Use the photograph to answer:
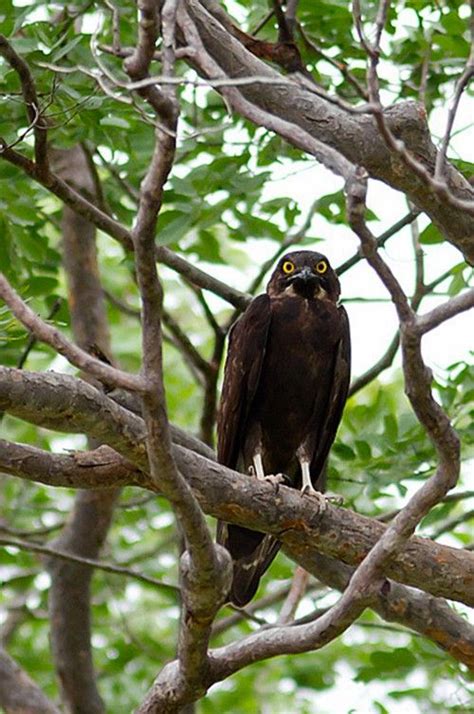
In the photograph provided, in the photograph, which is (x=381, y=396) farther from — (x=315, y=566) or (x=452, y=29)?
(x=452, y=29)

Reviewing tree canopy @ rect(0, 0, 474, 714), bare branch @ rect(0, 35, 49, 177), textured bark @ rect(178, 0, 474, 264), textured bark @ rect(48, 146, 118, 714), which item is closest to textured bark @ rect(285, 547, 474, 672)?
tree canopy @ rect(0, 0, 474, 714)

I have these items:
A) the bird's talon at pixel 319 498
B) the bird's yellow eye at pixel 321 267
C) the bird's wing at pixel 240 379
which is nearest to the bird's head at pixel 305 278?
the bird's yellow eye at pixel 321 267

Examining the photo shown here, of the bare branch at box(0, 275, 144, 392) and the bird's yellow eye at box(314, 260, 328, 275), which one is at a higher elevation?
the bird's yellow eye at box(314, 260, 328, 275)

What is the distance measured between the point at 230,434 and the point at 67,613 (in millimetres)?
1932

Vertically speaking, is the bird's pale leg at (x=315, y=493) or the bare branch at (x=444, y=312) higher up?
the bird's pale leg at (x=315, y=493)

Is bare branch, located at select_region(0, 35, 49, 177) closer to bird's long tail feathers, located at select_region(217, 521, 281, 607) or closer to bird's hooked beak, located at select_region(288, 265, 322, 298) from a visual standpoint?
bird's hooked beak, located at select_region(288, 265, 322, 298)

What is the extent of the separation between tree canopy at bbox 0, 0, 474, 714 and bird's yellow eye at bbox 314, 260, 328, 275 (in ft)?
0.71

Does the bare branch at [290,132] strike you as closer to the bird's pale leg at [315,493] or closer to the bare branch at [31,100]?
the bare branch at [31,100]

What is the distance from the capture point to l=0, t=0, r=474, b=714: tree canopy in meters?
3.94

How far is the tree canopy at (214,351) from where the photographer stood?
3.94 metres

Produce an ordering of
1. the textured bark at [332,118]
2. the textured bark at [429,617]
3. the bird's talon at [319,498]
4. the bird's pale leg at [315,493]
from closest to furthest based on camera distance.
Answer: the textured bark at [332,118], the bird's talon at [319,498], the bird's pale leg at [315,493], the textured bark at [429,617]

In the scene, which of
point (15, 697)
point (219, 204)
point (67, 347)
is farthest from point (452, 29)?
point (15, 697)

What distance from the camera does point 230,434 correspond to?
7.05m

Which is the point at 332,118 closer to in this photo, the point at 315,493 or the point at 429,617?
the point at 315,493
